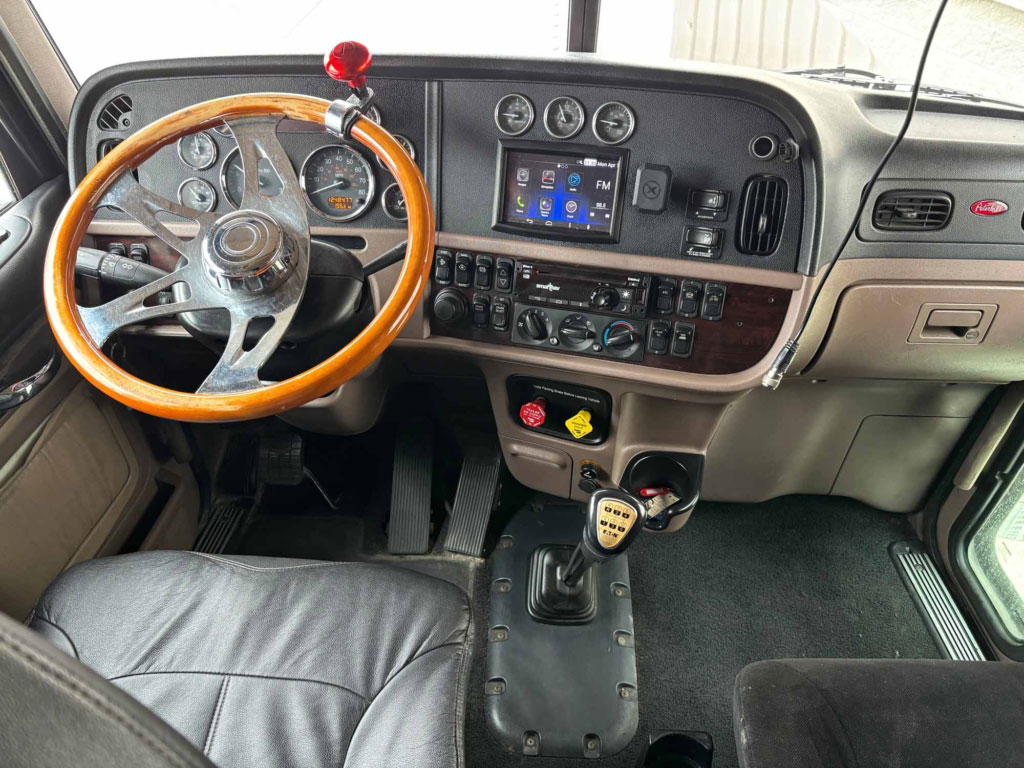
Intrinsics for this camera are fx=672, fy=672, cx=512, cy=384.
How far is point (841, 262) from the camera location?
1.17 m

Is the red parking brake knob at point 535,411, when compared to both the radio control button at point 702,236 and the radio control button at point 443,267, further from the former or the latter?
the radio control button at point 702,236

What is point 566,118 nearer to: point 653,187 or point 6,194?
point 653,187

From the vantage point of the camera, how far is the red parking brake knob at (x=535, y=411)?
152cm

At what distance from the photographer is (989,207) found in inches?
45.3

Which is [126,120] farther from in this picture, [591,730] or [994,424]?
[994,424]

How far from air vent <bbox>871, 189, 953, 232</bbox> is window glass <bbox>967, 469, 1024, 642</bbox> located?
2.72 feet

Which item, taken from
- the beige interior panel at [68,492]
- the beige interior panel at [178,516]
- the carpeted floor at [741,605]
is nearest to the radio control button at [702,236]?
the carpeted floor at [741,605]

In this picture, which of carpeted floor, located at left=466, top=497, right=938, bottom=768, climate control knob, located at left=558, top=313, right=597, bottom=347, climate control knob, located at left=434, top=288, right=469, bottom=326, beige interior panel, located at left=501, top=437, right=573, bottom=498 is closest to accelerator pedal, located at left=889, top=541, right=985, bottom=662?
carpeted floor, located at left=466, top=497, right=938, bottom=768

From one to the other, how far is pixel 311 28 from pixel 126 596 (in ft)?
4.58

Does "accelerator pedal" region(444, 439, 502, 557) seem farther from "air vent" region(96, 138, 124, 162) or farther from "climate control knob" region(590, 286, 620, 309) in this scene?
"air vent" region(96, 138, 124, 162)

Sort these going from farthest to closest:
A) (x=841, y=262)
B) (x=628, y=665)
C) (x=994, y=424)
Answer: (x=994, y=424) < (x=628, y=665) < (x=841, y=262)

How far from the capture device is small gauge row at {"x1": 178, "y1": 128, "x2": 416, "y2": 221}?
4.27 feet

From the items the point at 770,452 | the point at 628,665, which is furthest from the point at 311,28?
the point at 628,665

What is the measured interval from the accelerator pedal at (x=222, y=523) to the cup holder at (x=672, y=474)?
1.13 m
